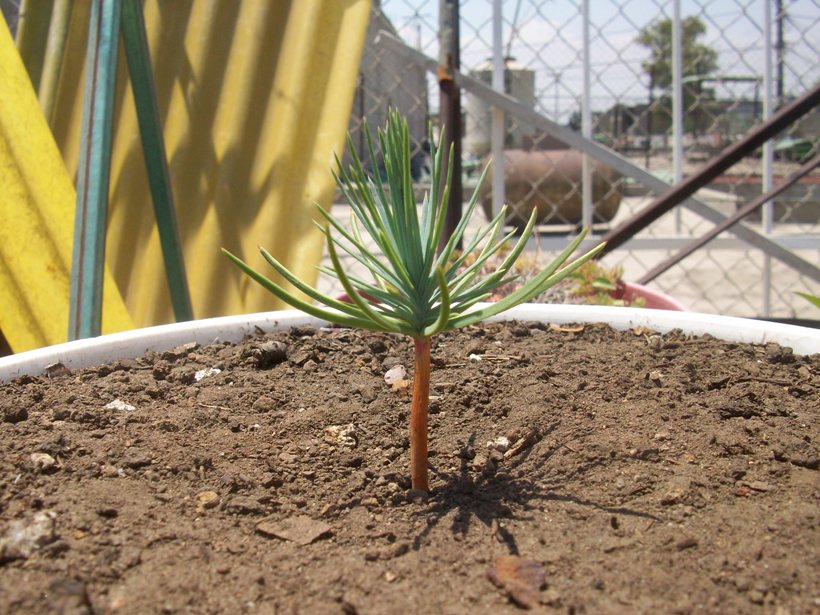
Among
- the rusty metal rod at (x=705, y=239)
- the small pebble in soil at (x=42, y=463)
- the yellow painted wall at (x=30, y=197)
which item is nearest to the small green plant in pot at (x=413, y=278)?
the small pebble in soil at (x=42, y=463)

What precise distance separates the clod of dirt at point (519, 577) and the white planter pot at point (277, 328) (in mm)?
547

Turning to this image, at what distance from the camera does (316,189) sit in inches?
78.5

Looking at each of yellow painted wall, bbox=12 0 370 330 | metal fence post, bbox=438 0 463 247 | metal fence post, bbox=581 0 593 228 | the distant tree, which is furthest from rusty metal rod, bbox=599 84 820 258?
the distant tree

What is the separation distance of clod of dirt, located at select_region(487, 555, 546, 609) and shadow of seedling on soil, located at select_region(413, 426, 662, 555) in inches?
0.8

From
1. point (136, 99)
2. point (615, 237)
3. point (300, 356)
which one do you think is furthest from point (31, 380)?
point (615, 237)

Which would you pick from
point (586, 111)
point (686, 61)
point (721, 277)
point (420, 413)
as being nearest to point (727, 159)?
point (586, 111)

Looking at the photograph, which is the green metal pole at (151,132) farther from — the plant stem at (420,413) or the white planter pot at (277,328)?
the plant stem at (420,413)

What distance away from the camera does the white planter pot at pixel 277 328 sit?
2.88 feet

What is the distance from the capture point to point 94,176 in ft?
4.21

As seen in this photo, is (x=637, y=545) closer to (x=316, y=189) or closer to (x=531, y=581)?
(x=531, y=581)

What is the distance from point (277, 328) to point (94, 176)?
486 millimetres

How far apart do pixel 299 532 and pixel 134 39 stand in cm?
124

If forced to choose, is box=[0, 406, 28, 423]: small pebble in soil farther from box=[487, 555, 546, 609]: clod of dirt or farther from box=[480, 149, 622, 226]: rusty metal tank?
box=[480, 149, 622, 226]: rusty metal tank

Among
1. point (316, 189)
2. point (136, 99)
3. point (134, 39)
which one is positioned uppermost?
point (134, 39)
